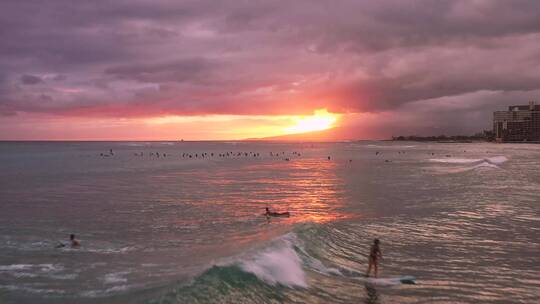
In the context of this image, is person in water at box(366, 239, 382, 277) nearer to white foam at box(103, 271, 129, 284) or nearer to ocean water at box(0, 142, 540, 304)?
ocean water at box(0, 142, 540, 304)

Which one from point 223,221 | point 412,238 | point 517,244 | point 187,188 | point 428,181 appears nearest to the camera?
point 517,244

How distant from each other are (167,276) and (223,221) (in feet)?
41.2

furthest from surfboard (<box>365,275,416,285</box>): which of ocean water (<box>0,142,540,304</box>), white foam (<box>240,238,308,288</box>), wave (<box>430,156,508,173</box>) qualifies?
wave (<box>430,156,508,173</box>)

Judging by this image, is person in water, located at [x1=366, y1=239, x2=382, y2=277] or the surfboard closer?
the surfboard

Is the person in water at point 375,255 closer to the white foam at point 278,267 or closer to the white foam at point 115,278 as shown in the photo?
the white foam at point 278,267

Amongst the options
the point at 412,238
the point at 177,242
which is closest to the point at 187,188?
the point at 177,242

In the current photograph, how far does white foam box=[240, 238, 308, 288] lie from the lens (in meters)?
17.2

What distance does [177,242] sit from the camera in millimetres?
24031

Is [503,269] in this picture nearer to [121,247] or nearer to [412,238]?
[412,238]

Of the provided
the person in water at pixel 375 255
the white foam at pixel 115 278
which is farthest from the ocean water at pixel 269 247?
the person in water at pixel 375 255

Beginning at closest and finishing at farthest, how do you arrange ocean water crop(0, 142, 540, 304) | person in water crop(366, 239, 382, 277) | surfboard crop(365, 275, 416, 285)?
ocean water crop(0, 142, 540, 304)
surfboard crop(365, 275, 416, 285)
person in water crop(366, 239, 382, 277)

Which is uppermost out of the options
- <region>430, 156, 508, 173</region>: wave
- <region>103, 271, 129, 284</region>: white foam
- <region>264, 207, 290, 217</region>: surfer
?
<region>430, 156, 508, 173</region>: wave

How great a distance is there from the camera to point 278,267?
18.5 meters

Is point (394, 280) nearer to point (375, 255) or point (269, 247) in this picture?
point (375, 255)
